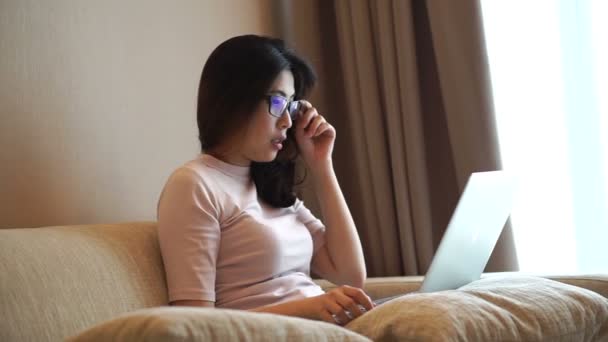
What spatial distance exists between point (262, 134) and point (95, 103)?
16.4 inches

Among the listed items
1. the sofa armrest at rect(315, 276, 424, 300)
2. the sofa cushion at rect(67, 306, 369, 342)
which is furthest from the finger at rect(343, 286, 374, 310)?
the sofa armrest at rect(315, 276, 424, 300)

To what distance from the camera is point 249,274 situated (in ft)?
5.64

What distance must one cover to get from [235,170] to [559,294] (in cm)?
79

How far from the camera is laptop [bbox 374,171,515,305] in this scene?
1.62 metres

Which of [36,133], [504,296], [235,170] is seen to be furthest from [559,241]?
[36,133]

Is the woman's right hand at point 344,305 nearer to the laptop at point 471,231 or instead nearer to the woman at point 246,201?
the woman at point 246,201

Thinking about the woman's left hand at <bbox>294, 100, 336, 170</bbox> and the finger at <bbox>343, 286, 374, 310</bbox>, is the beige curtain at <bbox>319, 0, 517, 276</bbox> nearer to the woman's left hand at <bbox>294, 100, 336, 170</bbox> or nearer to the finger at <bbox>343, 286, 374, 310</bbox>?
the woman's left hand at <bbox>294, 100, 336, 170</bbox>

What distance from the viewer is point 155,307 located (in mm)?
1119

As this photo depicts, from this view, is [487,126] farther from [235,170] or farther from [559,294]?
[559,294]

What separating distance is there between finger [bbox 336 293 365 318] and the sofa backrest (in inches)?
15.9

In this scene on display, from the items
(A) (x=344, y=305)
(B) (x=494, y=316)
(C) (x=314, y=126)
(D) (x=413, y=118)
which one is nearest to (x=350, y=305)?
(A) (x=344, y=305)

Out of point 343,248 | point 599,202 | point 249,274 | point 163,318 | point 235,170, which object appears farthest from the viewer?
point 599,202

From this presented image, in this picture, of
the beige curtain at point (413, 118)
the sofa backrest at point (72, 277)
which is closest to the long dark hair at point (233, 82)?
the sofa backrest at point (72, 277)

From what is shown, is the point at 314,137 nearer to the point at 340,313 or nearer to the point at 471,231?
the point at 471,231
